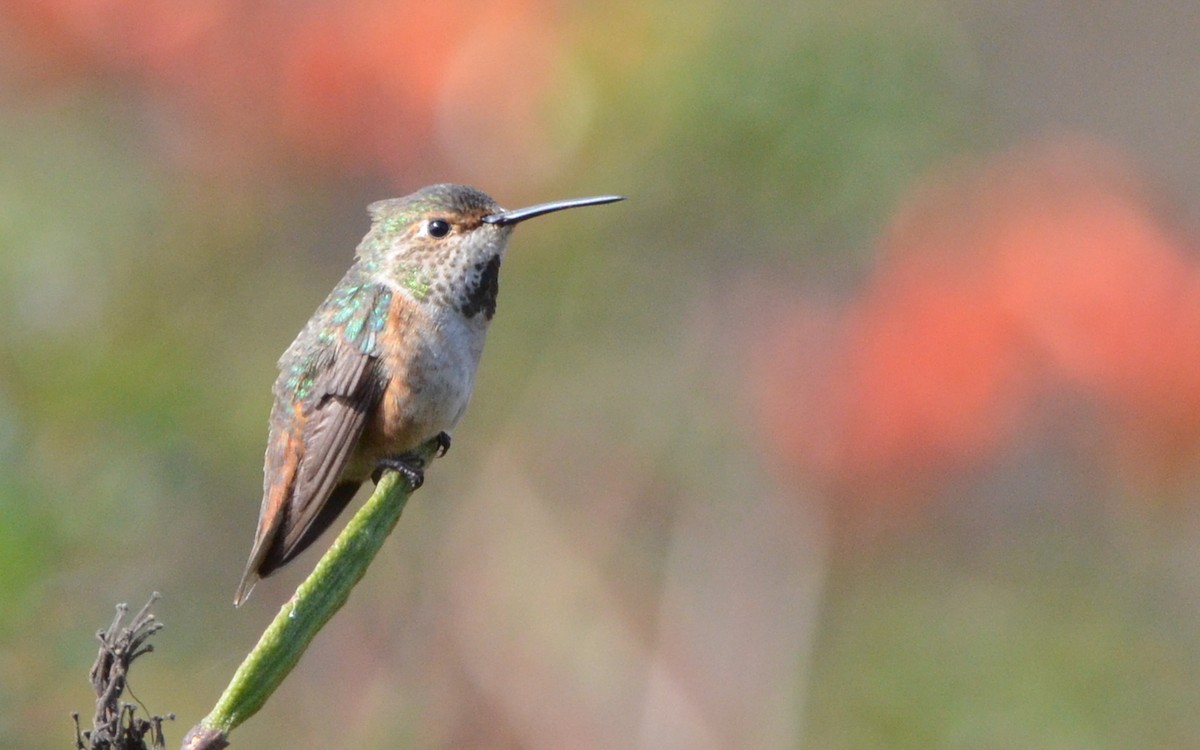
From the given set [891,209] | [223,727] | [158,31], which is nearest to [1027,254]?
[891,209]

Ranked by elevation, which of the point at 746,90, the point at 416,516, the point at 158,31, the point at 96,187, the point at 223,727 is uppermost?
the point at 158,31

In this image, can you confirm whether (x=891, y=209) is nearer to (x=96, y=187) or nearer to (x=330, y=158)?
(x=330, y=158)

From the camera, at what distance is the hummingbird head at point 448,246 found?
129 inches

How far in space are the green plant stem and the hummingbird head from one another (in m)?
1.52

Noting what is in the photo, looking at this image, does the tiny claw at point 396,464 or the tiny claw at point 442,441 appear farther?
the tiny claw at point 442,441

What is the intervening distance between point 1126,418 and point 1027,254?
28.5 inches

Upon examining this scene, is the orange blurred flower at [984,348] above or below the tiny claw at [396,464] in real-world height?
above

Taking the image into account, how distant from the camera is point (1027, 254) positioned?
525 cm

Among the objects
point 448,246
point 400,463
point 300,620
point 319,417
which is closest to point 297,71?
point 448,246

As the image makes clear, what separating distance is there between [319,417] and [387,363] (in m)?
0.19

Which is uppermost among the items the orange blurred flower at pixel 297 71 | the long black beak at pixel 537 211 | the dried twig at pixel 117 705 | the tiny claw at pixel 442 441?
the orange blurred flower at pixel 297 71

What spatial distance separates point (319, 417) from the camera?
309 centimetres

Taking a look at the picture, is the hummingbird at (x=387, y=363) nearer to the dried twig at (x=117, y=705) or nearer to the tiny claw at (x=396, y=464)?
the tiny claw at (x=396, y=464)

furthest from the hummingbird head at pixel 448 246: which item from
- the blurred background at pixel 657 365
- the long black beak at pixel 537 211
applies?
the blurred background at pixel 657 365
